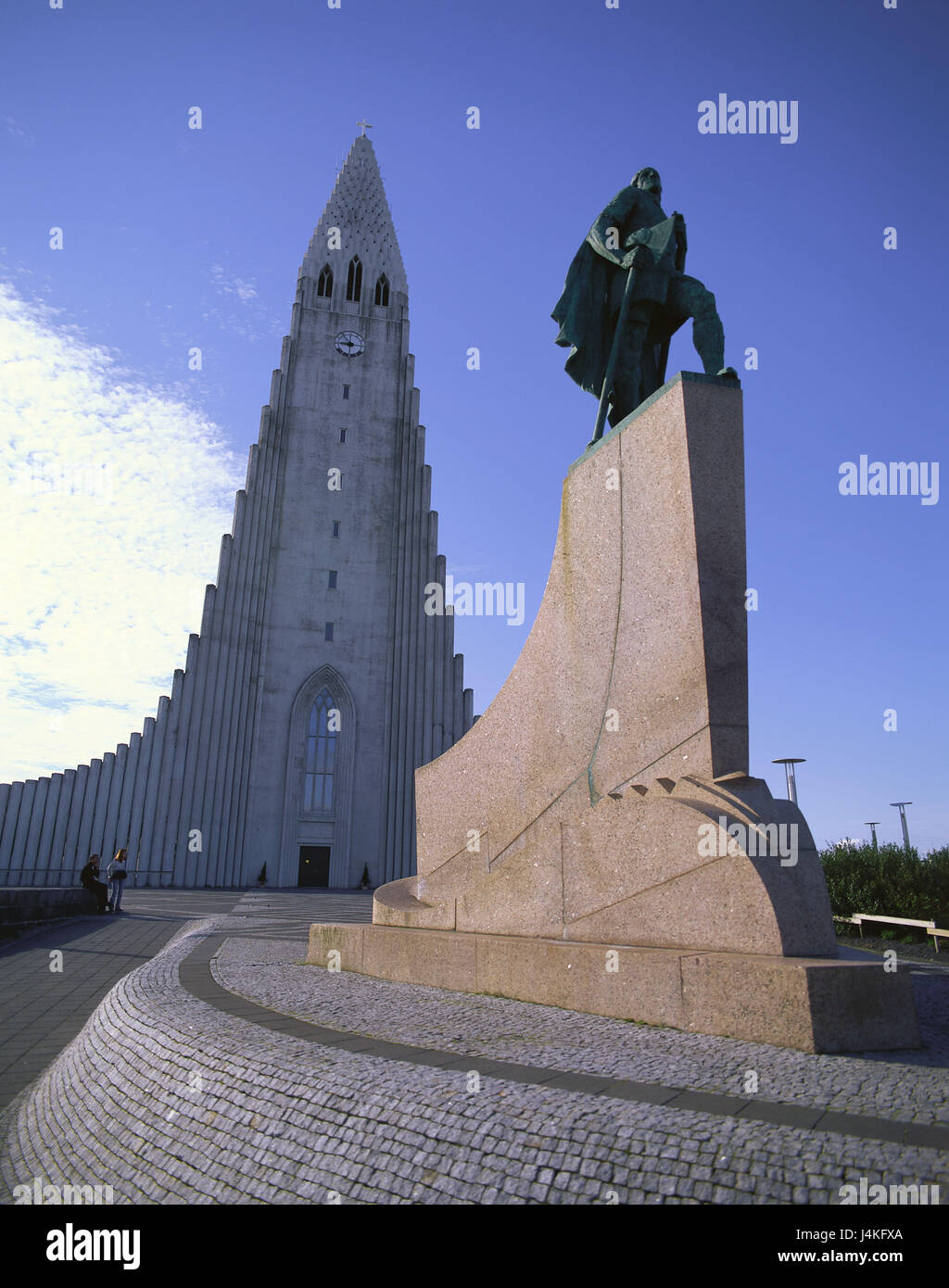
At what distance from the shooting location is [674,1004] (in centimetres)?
436

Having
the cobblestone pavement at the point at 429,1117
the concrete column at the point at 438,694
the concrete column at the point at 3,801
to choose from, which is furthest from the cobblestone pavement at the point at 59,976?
the concrete column at the point at 438,694

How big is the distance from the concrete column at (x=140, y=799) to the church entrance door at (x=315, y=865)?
6145mm

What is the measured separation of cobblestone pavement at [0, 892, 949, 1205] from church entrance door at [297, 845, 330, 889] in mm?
29604

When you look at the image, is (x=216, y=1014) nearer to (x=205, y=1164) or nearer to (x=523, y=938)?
(x=205, y=1164)

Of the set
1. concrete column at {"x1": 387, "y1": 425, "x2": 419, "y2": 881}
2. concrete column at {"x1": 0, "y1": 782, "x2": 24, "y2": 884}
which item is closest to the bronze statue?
concrete column at {"x1": 387, "y1": 425, "x2": 419, "y2": 881}

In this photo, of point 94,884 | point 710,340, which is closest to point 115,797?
point 94,884

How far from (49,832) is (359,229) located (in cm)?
3289

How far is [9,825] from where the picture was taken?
3159 cm

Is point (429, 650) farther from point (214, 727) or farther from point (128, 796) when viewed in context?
point (128, 796)

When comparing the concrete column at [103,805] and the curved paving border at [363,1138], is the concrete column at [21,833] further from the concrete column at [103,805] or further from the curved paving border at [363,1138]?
the curved paving border at [363,1138]
